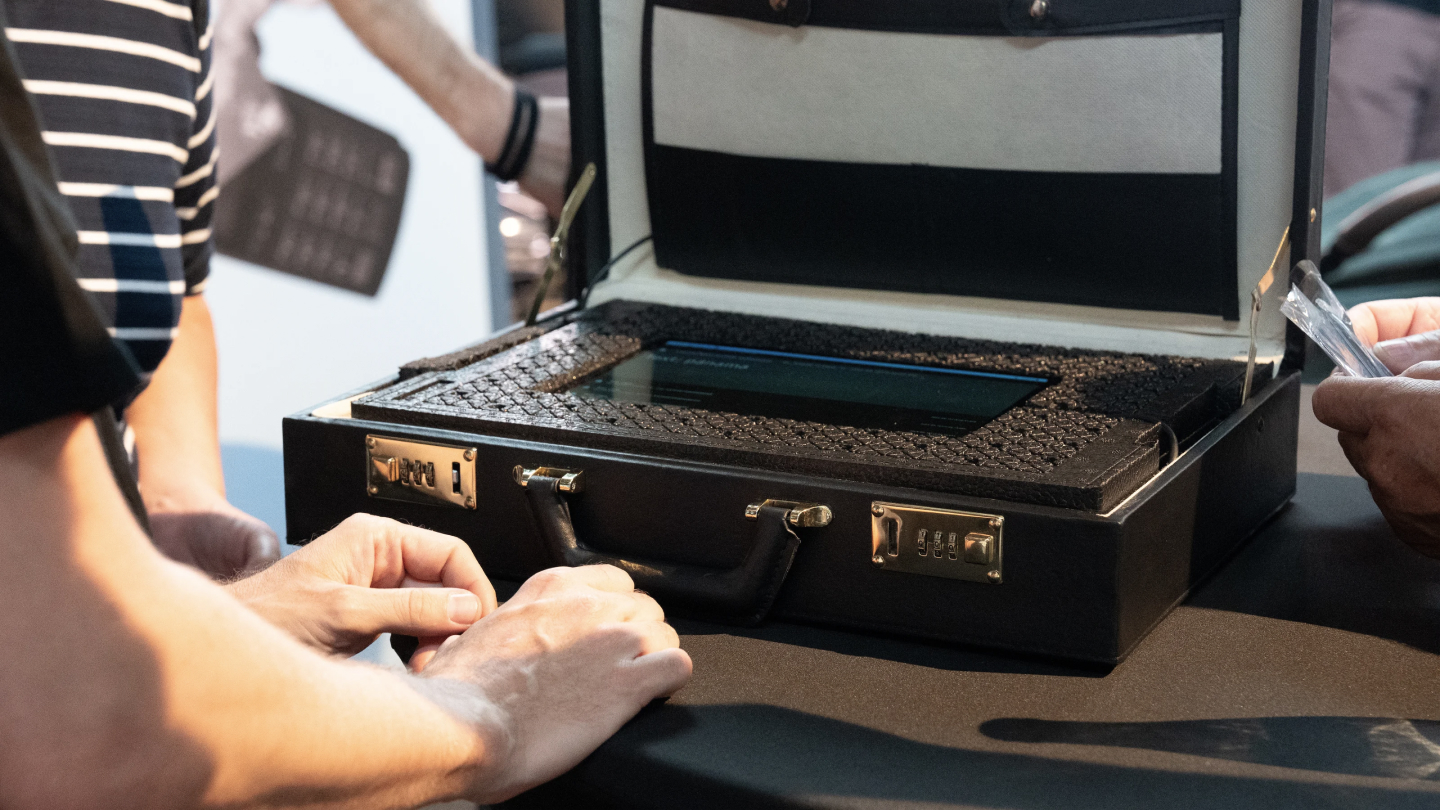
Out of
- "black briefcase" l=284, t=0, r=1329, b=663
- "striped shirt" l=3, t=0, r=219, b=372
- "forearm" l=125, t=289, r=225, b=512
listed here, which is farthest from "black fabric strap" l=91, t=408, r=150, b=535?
"forearm" l=125, t=289, r=225, b=512

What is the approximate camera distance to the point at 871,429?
0.99 metres

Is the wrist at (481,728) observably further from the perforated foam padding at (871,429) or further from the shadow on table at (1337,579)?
the shadow on table at (1337,579)

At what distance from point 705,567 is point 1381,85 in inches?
142

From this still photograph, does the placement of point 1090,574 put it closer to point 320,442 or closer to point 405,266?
point 320,442

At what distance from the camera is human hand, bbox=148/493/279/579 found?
4.24ft

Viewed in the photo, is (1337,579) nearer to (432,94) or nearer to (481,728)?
(481,728)

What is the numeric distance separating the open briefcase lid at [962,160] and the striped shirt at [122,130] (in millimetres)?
424

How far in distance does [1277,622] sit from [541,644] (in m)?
0.52

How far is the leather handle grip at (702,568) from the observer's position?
89 cm

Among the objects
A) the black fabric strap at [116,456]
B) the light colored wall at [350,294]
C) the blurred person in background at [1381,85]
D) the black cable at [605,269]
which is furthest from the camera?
the blurred person in background at [1381,85]

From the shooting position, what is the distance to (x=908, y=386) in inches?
45.0

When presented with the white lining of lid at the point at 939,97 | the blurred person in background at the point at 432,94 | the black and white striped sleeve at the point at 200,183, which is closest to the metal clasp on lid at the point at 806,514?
the white lining of lid at the point at 939,97

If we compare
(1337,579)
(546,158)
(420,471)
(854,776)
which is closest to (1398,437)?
(1337,579)

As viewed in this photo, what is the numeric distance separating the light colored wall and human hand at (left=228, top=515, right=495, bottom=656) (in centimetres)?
148
